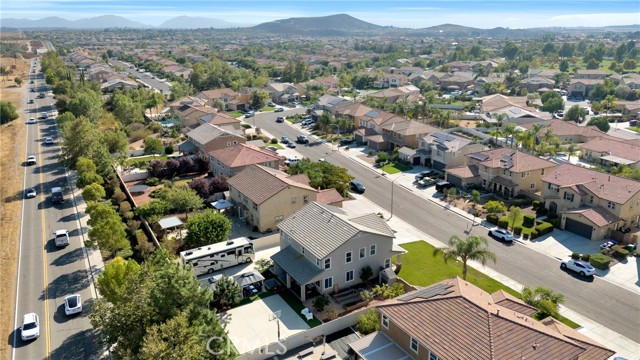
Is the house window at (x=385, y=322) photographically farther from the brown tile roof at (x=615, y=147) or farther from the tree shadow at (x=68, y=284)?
the brown tile roof at (x=615, y=147)

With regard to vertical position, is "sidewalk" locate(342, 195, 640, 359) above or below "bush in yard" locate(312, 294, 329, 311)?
below

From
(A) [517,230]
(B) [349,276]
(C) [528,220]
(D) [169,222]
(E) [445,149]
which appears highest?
(E) [445,149]

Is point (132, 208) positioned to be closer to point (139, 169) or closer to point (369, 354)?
point (139, 169)

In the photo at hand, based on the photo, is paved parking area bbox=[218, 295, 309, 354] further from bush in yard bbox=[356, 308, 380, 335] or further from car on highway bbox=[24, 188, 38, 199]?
car on highway bbox=[24, 188, 38, 199]

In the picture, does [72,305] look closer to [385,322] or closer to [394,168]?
[385,322]

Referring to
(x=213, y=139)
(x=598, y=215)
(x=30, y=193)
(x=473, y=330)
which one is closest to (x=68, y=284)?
(x=30, y=193)

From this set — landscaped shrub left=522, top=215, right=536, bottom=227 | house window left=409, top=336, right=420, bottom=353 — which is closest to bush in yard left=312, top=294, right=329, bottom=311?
house window left=409, top=336, right=420, bottom=353

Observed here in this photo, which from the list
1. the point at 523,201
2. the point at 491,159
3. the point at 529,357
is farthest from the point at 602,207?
the point at 529,357
